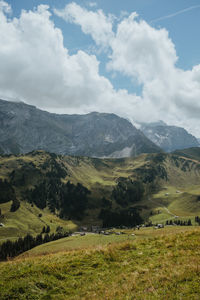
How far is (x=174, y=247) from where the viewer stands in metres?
16.5

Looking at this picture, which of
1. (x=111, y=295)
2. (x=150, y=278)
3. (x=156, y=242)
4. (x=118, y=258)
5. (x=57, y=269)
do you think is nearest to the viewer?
(x=111, y=295)

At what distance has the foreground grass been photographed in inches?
401

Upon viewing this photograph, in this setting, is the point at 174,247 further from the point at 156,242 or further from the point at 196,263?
the point at 196,263

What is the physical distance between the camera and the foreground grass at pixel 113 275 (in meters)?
10.2

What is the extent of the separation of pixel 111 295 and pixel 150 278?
261cm

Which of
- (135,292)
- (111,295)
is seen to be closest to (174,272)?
(135,292)

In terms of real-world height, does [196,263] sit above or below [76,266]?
above

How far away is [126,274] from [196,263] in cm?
430

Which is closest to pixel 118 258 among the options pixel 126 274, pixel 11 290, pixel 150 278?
pixel 126 274

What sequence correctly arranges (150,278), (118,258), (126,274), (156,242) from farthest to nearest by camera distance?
(156,242)
(118,258)
(126,274)
(150,278)

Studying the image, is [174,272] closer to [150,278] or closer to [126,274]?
[150,278]

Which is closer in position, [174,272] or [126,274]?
[174,272]

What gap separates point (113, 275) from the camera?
13.0m

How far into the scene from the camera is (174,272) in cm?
1137
